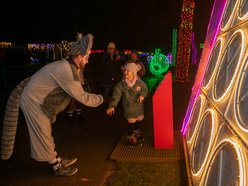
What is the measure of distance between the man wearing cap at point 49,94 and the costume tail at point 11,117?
0.18 metres

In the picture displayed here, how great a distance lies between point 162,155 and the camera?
534 cm

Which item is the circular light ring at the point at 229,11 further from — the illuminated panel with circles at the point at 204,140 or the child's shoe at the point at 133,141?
the child's shoe at the point at 133,141

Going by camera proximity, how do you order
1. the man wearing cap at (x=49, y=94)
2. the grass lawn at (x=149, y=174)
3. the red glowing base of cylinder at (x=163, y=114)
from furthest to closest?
the red glowing base of cylinder at (x=163, y=114) < the grass lawn at (x=149, y=174) < the man wearing cap at (x=49, y=94)

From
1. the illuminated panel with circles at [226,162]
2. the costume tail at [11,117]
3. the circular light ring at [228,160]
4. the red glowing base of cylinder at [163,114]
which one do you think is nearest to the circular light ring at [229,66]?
the illuminated panel with circles at [226,162]

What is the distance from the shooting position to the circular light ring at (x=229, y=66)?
10.5 ft

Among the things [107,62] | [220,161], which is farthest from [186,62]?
[220,161]

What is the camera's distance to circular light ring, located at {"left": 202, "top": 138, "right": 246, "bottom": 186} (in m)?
2.19

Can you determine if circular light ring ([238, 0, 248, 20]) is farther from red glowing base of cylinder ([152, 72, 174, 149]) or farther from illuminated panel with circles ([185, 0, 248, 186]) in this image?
red glowing base of cylinder ([152, 72, 174, 149])

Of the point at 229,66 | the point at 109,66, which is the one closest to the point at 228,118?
the point at 229,66

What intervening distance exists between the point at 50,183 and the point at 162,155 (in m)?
1.95

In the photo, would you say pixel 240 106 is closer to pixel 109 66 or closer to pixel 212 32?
pixel 212 32

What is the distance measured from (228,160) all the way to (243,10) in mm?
1908

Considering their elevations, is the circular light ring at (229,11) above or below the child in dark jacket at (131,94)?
above

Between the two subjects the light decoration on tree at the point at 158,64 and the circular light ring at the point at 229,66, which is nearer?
the circular light ring at the point at 229,66
